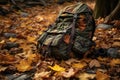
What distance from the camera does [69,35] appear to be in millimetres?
3670

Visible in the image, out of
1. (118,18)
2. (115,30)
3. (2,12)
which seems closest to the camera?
(115,30)

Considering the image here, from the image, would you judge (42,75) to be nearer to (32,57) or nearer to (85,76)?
(85,76)

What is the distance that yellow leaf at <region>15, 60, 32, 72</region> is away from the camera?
137 inches

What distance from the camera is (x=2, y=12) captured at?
7.80 meters

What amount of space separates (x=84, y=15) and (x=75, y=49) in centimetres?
62

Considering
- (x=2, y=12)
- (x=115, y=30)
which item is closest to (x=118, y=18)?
(x=115, y=30)

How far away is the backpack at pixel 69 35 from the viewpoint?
3.58 metres

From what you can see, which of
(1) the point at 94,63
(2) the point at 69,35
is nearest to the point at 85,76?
(1) the point at 94,63

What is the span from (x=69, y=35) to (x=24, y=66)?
0.81 meters

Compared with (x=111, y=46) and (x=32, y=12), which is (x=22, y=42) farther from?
(x=32, y=12)

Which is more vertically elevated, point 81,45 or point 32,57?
point 81,45

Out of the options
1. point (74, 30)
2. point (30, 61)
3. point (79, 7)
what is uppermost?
point (79, 7)

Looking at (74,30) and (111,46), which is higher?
(74,30)

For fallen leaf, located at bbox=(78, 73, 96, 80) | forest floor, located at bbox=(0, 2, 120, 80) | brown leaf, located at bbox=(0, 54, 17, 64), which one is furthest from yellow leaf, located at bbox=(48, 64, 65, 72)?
brown leaf, located at bbox=(0, 54, 17, 64)
